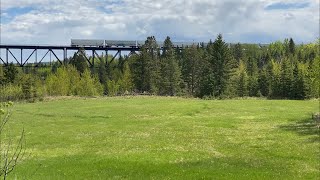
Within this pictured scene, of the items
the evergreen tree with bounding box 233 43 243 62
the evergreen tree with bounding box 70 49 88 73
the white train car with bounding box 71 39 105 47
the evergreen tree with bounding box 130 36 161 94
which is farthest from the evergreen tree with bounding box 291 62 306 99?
the evergreen tree with bounding box 70 49 88 73

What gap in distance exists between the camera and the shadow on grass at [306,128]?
36281mm

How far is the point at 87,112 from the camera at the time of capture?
198ft

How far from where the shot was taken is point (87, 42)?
133m

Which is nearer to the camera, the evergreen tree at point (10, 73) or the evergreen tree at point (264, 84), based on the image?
the evergreen tree at point (10, 73)

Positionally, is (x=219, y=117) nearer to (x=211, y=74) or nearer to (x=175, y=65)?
(x=211, y=74)

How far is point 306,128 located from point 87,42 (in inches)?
4018

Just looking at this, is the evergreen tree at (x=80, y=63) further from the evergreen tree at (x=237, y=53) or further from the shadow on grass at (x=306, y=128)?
the shadow on grass at (x=306, y=128)

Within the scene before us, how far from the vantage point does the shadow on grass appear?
36.3m

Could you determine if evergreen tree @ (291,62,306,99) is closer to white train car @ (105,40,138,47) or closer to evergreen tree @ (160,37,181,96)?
evergreen tree @ (160,37,181,96)

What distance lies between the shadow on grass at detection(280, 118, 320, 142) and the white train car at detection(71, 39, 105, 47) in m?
95.7

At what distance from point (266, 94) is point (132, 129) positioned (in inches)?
3532

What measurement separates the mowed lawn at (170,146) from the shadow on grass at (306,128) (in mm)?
81

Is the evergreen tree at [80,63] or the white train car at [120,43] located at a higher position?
the white train car at [120,43]

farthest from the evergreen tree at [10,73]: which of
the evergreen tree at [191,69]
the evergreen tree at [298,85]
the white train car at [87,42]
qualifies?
the evergreen tree at [298,85]
